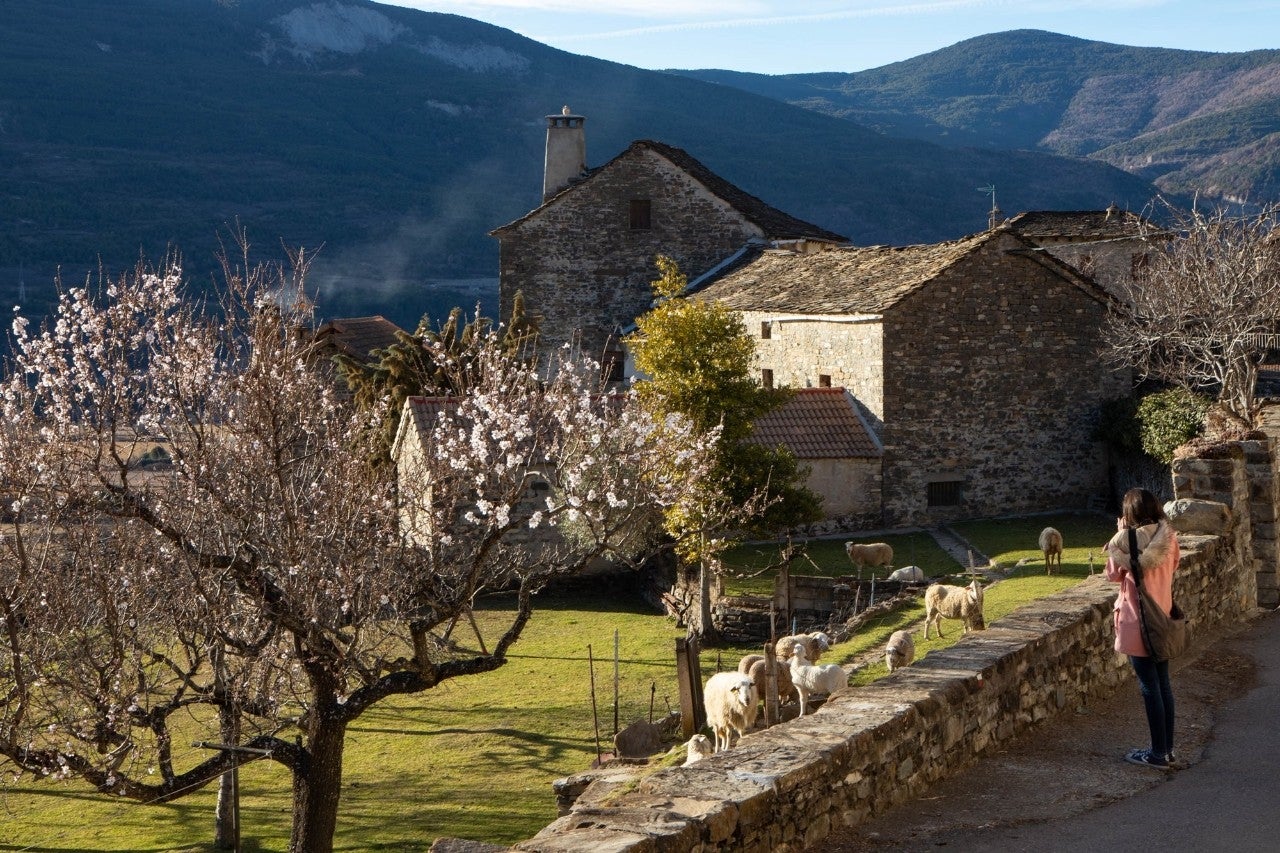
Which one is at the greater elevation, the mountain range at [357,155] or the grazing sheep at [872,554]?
the mountain range at [357,155]

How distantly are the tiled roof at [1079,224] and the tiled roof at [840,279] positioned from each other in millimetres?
9697

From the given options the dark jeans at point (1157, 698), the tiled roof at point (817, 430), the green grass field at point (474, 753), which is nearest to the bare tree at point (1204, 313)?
the green grass field at point (474, 753)

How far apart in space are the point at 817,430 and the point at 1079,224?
67.2 ft

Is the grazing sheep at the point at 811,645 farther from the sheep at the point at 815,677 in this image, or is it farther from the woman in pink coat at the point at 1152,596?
the woman in pink coat at the point at 1152,596

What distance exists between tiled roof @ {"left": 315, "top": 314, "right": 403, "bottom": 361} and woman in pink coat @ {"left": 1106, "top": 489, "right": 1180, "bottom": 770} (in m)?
38.1

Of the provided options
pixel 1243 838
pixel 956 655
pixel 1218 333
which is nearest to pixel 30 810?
pixel 956 655

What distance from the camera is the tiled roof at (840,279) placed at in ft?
105

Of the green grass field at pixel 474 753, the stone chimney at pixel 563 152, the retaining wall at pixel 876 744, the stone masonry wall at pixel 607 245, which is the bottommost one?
the green grass field at pixel 474 753

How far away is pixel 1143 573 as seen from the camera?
8.45 m

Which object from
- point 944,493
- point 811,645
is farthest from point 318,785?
point 944,493

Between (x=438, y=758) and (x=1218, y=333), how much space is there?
20483 millimetres

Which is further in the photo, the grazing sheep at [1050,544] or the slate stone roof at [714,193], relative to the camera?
the slate stone roof at [714,193]

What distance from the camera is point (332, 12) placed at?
199 m

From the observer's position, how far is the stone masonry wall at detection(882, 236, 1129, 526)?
3188 centimetres
